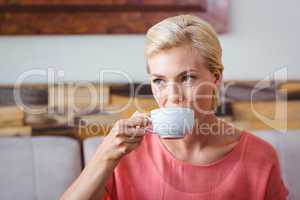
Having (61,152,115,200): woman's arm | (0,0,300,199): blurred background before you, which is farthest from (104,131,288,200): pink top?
(0,0,300,199): blurred background

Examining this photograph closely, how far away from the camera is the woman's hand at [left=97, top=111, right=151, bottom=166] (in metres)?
1.05

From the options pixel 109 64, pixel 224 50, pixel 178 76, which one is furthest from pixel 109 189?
pixel 224 50

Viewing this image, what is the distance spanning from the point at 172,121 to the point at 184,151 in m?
0.28

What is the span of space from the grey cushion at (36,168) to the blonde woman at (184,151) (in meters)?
0.33

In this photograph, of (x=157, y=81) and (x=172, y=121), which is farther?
(x=157, y=81)

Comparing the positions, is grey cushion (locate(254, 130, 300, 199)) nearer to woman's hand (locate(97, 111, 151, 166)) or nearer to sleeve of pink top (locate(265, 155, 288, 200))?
sleeve of pink top (locate(265, 155, 288, 200))

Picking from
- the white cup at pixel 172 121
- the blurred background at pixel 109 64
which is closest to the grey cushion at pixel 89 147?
the blurred background at pixel 109 64

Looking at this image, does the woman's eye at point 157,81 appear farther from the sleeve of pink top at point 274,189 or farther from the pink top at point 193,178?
the sleeve of pink top at point 274,189

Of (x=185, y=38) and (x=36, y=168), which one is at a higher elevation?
(x=185, y=38)

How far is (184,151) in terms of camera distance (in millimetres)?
1291

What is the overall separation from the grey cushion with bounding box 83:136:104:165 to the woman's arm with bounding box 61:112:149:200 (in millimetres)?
428

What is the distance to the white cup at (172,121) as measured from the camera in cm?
103

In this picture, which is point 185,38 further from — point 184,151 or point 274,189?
point 274,189

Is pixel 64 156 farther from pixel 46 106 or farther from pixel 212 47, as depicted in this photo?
pixel 212 47
